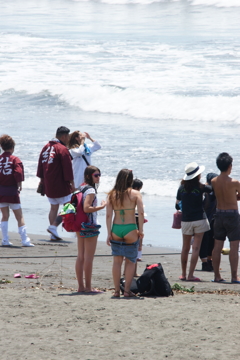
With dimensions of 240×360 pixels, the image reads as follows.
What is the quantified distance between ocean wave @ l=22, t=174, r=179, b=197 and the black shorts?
5542 mm

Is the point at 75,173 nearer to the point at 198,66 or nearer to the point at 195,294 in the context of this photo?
the point at 195,294

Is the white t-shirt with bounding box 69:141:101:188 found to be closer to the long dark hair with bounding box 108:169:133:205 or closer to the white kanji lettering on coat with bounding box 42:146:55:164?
the white kanji lettering on coat with bounding box 42:146:55:164

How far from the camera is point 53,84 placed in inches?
1121

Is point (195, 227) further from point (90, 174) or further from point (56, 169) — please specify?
point (56, 169)

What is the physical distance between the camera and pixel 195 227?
670cm

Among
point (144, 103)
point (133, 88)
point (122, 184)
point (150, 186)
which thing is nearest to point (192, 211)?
point (122, 184)

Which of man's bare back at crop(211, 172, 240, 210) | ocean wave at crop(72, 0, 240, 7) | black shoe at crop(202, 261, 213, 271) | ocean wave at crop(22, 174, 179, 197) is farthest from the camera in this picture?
ocean wave at crop(72, 0, 240, 7)

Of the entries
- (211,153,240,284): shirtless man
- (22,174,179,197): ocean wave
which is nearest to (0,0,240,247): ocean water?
(22,174,179,197): ocean wave

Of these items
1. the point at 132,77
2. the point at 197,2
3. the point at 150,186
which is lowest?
the point at 150,186

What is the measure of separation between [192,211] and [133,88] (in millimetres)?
20219

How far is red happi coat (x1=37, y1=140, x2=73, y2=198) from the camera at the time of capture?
334 inches

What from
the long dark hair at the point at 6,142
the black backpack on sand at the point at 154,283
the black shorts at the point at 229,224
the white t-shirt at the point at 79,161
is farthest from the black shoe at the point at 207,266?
the long dark hair at the point at 6,142

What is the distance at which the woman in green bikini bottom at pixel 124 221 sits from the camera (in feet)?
18.4

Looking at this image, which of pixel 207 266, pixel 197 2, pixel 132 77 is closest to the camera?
pixel 207 266
